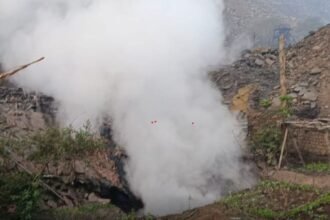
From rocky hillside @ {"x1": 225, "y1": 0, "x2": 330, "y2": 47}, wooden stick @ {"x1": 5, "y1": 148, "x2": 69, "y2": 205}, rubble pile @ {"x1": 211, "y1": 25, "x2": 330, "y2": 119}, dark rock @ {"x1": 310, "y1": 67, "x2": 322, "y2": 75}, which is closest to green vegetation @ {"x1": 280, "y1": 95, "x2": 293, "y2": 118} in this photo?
rubble pile @ {"x1": 211, "y1": 25, "x2": 330, "y2": 119}

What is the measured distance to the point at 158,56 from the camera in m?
11.5

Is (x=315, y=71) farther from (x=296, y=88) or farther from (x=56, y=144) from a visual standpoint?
(x=56, y=144)

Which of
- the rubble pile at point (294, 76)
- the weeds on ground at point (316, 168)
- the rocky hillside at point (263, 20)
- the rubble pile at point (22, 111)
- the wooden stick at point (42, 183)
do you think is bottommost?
the wooden stick at point (42, 183)

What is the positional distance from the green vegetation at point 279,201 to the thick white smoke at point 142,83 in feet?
6.12

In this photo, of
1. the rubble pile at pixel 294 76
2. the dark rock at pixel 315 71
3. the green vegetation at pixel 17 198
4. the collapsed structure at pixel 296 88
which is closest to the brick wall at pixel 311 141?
the collapsed structure at pixel 296 88

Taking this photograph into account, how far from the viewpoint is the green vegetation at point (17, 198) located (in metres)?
7.33

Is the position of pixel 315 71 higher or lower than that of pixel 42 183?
higher

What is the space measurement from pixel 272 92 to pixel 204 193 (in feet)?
13.6

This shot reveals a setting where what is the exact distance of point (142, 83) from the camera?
A: 444 inches

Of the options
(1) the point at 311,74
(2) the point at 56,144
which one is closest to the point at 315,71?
(1) the point at 311,74

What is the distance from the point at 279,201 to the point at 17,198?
4.00 m

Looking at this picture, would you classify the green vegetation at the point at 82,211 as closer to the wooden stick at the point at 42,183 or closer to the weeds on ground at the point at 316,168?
the wooden stick at the point at 42,183

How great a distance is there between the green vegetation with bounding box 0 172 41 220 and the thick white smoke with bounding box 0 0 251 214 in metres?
3.22

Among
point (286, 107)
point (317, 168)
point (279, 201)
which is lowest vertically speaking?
point (279, 201)
